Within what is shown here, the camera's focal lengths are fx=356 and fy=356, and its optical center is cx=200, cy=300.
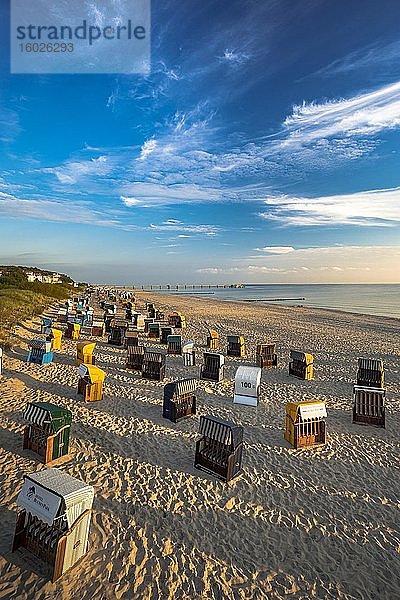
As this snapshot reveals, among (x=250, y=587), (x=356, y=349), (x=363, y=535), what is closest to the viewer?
(x=250, y=587)

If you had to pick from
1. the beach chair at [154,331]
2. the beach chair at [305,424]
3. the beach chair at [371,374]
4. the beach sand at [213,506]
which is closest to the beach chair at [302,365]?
the beach chair at [371,374]

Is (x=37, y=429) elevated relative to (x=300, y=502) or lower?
elevated

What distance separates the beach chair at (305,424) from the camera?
10.1 meters

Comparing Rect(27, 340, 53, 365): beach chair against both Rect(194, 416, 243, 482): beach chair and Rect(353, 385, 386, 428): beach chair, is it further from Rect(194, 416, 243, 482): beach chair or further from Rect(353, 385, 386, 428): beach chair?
Rect(353, 385, 386, 428): beach chair

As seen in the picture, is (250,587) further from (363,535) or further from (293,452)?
(293,452)

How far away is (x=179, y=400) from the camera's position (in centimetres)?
1187

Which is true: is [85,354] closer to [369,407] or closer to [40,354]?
[40,354]

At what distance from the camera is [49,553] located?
225 inches

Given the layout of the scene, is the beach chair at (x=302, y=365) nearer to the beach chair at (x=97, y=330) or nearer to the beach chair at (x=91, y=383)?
the beach chair at (x=91, y=383)

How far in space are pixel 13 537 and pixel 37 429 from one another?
3.07 m

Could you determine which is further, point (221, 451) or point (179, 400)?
point (179, 400)

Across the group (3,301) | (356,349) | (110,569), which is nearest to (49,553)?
(110,569)

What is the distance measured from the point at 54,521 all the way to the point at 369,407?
10.3m

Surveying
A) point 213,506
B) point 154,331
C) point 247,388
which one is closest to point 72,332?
point 154,331
